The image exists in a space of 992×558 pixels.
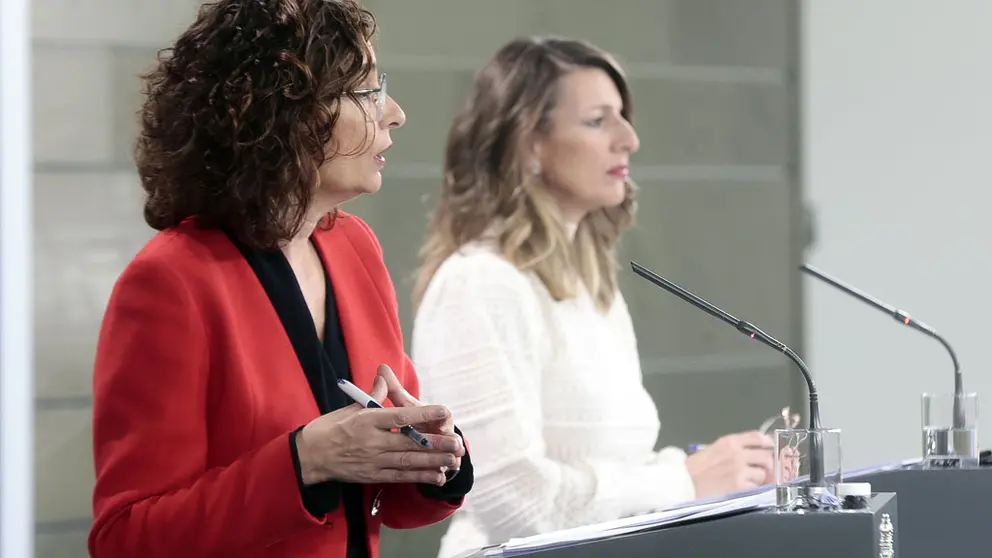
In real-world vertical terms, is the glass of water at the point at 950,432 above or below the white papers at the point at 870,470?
above

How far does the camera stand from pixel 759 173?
13.5ft

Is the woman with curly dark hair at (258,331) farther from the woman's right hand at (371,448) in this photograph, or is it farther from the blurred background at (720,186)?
the blurred background at (720,186)

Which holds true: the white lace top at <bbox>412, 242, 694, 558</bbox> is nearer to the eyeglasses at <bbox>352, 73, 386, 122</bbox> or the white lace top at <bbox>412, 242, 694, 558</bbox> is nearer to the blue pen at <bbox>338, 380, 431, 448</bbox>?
the eyeglasses at <bbox>352, 73, 386, 122</bbox>

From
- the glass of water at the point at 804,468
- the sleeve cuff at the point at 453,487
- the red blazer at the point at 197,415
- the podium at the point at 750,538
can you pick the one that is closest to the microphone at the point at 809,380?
the glass of water at the point at 804,468

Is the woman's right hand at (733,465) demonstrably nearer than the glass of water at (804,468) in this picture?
No

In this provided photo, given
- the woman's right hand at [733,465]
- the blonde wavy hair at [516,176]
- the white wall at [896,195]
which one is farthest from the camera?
the white wall at [896,195]

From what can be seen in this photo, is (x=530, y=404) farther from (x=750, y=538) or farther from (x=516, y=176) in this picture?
(x=750, y=538)

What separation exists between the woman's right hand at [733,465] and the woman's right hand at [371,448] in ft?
3.88

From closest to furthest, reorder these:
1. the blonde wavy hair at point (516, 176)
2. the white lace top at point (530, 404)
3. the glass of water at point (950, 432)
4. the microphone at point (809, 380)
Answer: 1. the microphone at point (809, 380)
2. the glass of water at point (950, 432)
3. the white lace top at point (530, 404)
4. the blonde wavy hair at point (516, 176)

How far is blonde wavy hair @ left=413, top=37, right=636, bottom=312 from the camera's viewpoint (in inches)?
108

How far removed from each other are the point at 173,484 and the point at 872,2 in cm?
359

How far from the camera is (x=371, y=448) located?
4.74 feet

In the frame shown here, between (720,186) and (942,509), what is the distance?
2.36m

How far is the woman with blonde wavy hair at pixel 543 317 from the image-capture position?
8.02 feet
